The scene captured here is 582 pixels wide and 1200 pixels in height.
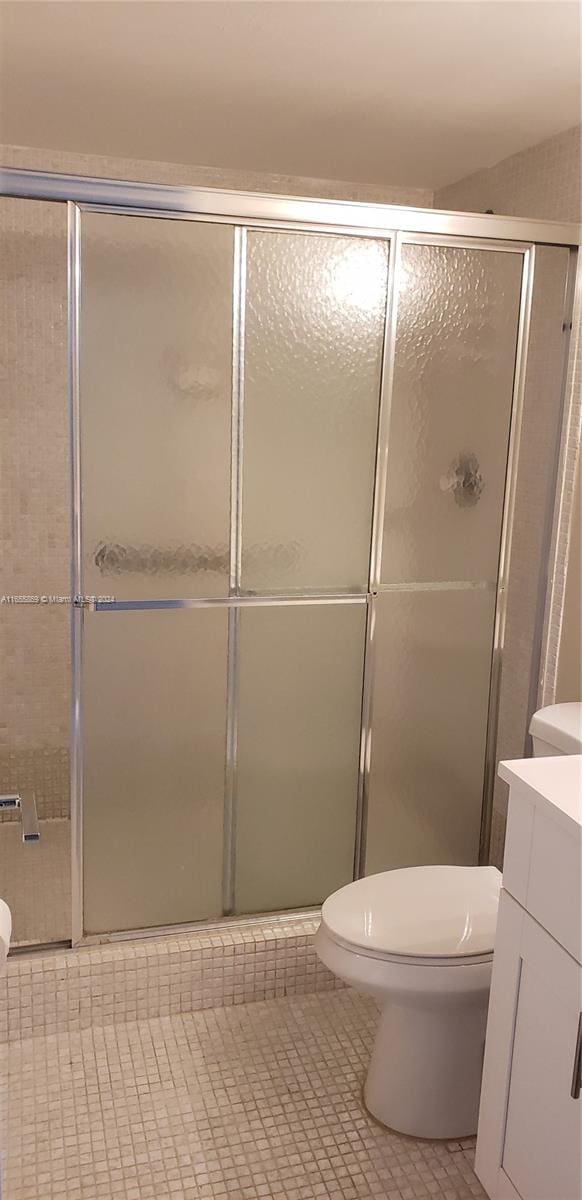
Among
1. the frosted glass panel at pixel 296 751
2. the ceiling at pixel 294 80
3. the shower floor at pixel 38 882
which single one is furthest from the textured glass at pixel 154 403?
the shower floor at pixel 38 882

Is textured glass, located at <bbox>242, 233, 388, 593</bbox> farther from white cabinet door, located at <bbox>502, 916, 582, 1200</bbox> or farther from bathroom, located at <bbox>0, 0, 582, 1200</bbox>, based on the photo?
white cabinet door, located at <bbox>502, 916, 582, 1200</bbox>

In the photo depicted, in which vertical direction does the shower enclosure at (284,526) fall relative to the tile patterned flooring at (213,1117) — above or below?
above

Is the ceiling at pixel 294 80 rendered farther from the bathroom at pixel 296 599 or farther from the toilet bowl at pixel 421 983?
the toilet bowl at pixel 421 983

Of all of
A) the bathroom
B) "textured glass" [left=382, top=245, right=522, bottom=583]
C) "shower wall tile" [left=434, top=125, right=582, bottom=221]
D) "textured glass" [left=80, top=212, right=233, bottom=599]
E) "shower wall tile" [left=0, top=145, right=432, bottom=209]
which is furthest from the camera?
"shower wall tile" [left=0, top=145, right=432, bottom=209]

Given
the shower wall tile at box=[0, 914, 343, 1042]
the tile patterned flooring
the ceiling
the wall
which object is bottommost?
the tile patterned flooring

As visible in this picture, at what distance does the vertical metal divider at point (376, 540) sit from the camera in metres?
2.24

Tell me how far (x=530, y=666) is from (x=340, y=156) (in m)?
1.57

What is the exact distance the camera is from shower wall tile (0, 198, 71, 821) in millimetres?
2912

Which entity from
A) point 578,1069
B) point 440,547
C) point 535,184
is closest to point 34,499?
point 440,547

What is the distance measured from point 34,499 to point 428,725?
56.6 inches

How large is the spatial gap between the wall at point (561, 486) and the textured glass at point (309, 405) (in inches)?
20.8

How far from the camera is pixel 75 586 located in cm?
211

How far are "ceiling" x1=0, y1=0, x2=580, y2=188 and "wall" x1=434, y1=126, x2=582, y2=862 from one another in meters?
0.08

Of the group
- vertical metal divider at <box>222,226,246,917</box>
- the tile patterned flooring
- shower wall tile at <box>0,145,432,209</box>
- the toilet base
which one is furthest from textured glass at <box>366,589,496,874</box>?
shower wall tile at <box>0,145,432,209</box>
